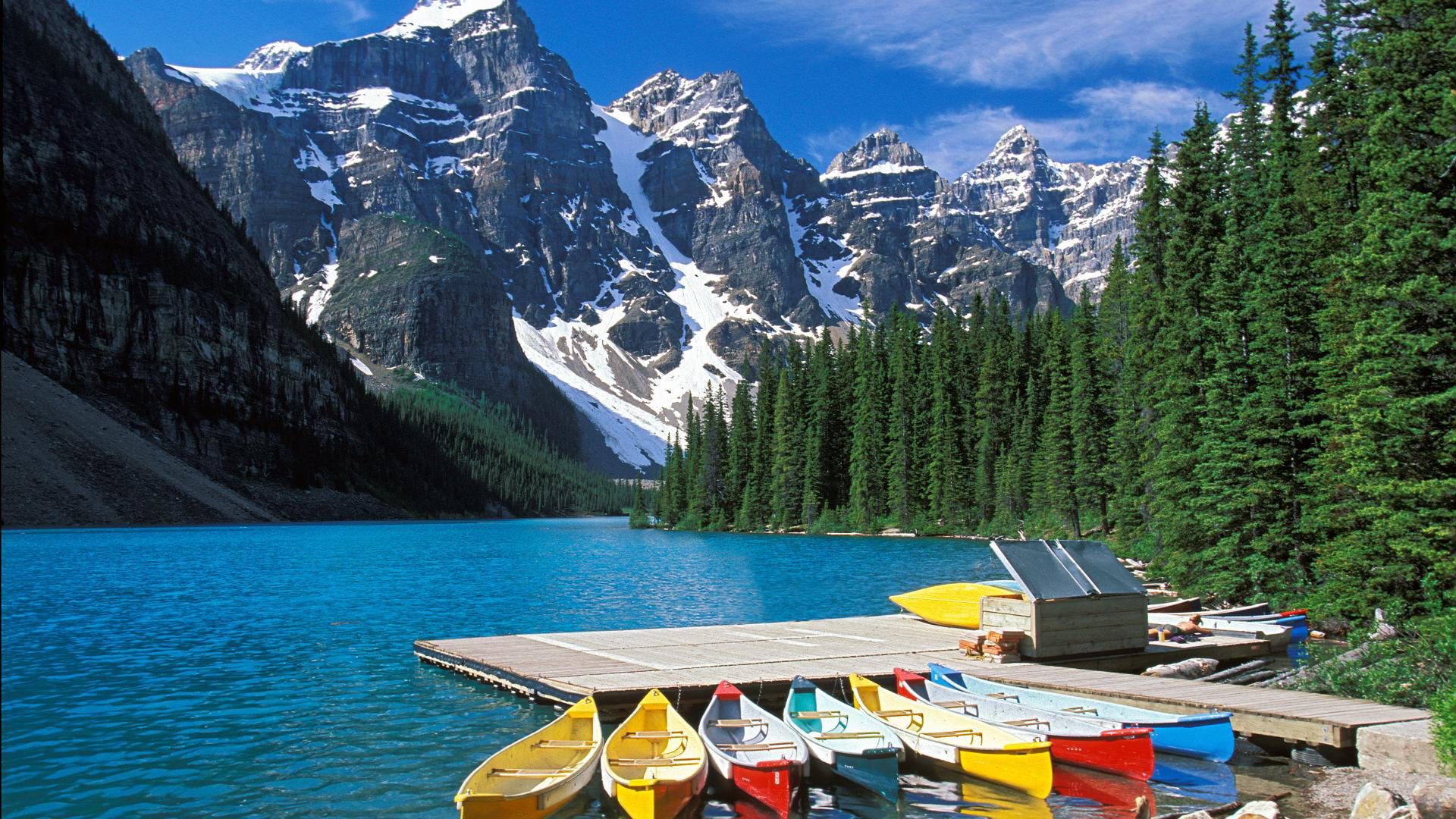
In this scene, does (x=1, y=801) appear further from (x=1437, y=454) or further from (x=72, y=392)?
(x=72, y=392)

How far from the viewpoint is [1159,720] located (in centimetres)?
1563

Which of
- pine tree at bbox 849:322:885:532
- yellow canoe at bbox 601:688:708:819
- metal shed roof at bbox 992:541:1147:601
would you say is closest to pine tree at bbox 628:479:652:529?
pine tree at bbox 849:322:885:532

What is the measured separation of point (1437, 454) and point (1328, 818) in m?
12.1

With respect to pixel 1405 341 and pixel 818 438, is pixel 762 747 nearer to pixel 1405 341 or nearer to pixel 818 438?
pixel 1405 341

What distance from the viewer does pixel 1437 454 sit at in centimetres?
2055

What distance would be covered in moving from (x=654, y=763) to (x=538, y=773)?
1746 millimetres

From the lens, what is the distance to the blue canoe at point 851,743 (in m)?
14.3

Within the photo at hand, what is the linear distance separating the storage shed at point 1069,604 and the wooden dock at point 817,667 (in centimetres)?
41

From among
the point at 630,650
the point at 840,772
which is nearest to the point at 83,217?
the point at 630,650

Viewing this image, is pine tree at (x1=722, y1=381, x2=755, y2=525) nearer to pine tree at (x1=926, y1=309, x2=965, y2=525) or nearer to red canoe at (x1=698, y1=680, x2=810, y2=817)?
pine tree at (x1=926, y1=309, x2=965, y2=525)

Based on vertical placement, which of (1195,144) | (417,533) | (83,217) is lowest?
(417,533)

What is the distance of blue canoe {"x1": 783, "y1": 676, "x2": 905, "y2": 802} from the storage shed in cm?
607

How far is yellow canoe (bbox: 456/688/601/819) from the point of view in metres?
12.2

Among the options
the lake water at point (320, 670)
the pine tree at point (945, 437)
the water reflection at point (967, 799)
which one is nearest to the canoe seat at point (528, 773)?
the lake water at point (320, 670)
